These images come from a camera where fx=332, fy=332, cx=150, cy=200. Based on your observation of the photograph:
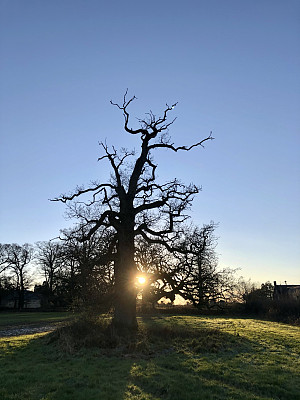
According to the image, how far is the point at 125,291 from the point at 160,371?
6868 mm

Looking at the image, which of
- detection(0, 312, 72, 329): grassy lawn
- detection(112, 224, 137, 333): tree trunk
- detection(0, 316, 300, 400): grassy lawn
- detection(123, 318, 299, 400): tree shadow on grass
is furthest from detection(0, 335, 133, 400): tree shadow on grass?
detection(0, 312, 72, 329): grassy lawn

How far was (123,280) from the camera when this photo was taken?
18031 mm

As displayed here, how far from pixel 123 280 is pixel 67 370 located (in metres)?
6.69

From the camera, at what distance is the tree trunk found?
1773cm

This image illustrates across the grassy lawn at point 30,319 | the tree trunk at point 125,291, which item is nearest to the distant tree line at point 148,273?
the tree trunk at point 125,291

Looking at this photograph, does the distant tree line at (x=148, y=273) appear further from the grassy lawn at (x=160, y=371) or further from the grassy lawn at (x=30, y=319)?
the grassy lawn at (x=30, y=319)

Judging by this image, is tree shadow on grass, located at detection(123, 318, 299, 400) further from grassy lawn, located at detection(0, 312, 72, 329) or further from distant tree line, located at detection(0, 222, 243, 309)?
grassy lawn, located at detection(0, 312, 72, 329)

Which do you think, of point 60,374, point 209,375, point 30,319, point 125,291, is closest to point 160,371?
point 209,375

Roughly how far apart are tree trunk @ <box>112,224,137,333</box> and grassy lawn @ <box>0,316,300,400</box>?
5.21ft

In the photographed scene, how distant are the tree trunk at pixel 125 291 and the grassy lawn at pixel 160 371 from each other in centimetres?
159

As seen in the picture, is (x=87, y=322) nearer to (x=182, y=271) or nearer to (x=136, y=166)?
(x=182, y=271)

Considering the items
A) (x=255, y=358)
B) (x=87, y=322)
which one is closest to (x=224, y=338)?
(x=255, y=358)

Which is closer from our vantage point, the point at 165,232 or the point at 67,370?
the point at 67,370

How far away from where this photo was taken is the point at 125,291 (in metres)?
18.0
